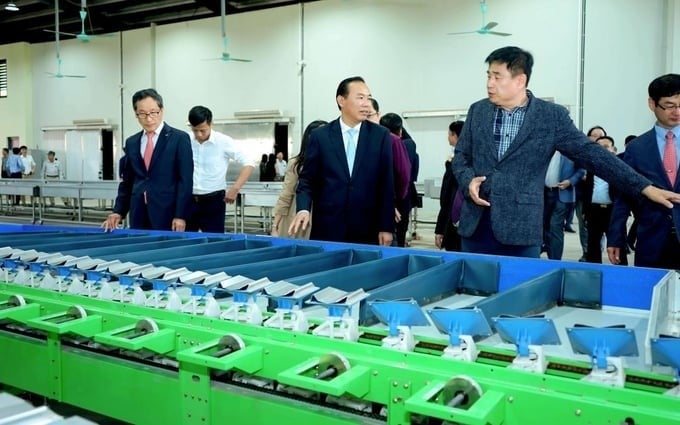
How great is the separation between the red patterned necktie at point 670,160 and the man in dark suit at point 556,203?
10.2 feet

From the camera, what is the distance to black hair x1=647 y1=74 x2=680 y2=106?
7.10ft

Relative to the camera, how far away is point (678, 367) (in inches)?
33.8

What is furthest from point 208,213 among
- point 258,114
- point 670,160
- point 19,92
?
point 19,92

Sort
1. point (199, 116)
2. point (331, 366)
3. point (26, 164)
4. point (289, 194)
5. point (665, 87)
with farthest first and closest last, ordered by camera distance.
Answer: point (26, 164), point (199, 116), point (289, 194), point (665, 87), point (331, 366)

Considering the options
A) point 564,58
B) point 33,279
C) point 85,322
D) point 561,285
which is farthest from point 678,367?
point 564,58

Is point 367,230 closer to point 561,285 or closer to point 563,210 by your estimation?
point 561,285

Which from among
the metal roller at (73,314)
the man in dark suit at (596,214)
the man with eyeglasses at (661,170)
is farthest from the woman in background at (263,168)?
the metal roller at (73,314)

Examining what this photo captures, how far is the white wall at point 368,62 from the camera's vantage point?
9.62 meters

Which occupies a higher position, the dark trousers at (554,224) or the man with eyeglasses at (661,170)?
the man with eyeglasses at (661,170)

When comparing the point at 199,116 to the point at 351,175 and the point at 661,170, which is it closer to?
the point at 351,175

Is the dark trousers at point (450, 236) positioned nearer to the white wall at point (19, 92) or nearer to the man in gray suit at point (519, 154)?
the man in gray suit at point (519, 154)

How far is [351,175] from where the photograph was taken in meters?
2.79

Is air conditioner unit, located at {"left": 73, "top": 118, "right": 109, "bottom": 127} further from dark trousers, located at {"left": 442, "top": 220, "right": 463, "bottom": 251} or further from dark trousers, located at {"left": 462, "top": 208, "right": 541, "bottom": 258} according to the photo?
dark trousers, located at {"left": 462, "top": 208, "right": 541, "bottom": 258}

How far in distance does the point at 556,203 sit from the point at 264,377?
483 cm
